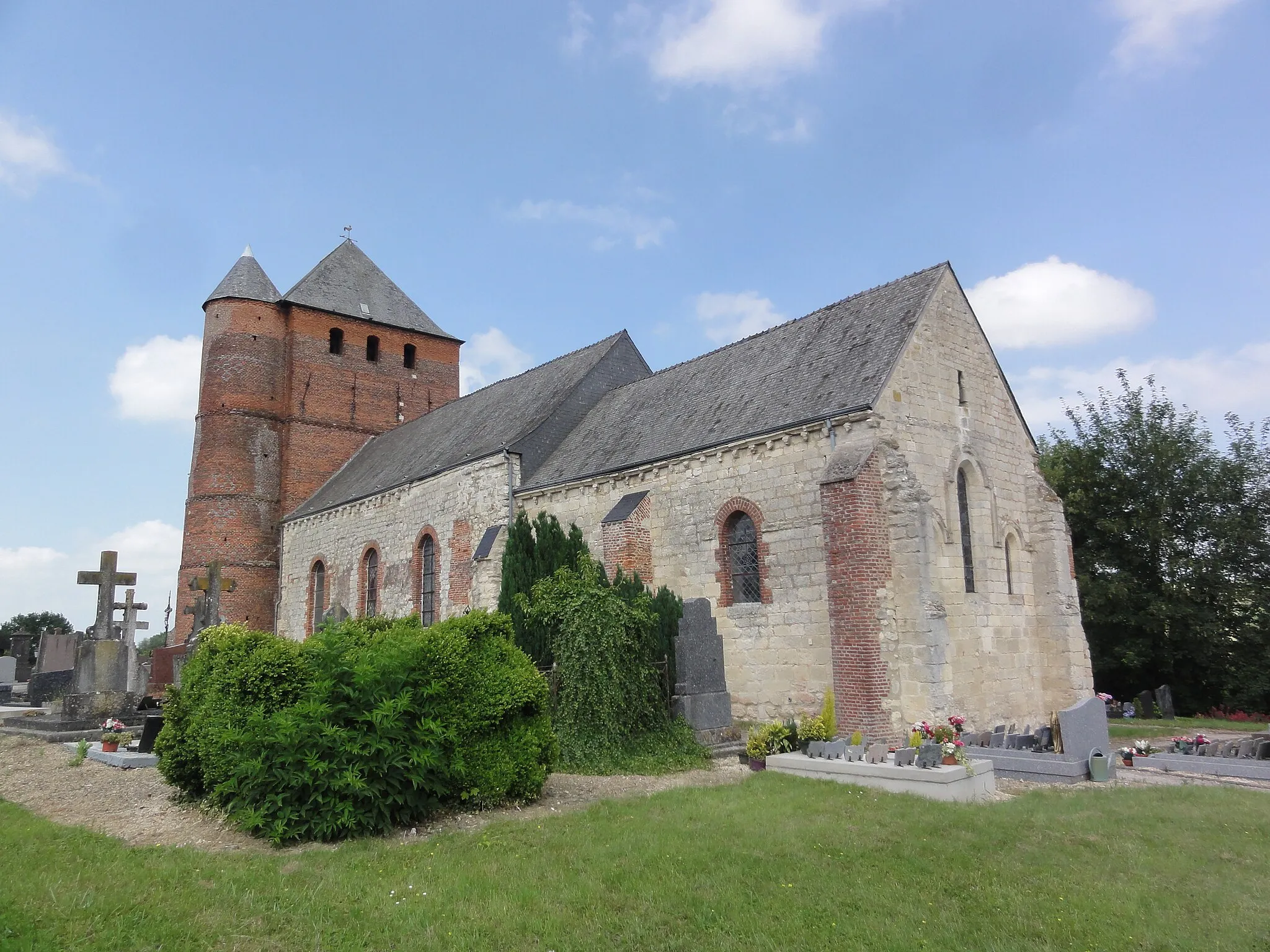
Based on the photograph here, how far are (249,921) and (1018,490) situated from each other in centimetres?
1474

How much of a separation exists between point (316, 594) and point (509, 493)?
10.3 meters

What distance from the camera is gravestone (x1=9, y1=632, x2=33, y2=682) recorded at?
26812mm

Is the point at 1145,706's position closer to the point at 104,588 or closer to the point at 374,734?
the point at 374,734

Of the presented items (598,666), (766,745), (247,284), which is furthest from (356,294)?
(766,745)

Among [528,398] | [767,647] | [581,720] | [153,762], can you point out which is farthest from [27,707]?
[767,647]

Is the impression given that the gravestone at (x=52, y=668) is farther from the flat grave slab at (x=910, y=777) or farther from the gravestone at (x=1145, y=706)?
the gravestone at (x=1145, y=706)

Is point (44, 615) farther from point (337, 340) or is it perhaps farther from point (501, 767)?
point (501, 767)

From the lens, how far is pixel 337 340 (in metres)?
31.1

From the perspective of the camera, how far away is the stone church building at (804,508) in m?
12.9

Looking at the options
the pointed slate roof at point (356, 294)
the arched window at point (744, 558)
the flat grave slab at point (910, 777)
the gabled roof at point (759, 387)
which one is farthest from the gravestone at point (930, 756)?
the pointed slate roof at point (356, 294)

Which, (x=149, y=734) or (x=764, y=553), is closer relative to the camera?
(x=149, y=734)

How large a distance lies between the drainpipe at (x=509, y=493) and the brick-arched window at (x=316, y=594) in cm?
949

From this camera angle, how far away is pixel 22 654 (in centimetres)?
2758

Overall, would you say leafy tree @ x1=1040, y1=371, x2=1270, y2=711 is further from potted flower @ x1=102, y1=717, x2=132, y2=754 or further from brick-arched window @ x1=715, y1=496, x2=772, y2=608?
potted flower @ x1=102, y1=717, x2=132, y2=754
